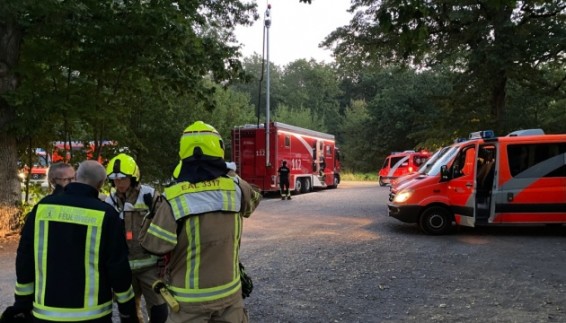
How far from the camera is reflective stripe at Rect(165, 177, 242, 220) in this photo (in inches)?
102

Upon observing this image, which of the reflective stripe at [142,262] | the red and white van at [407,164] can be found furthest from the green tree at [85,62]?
the red and white van at [407,164]

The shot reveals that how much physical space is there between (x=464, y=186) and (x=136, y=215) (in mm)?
7617

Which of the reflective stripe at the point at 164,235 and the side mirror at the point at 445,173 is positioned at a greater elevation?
the side mirror at the point at 445,173

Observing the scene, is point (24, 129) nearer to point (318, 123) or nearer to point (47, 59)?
point (47, 59)

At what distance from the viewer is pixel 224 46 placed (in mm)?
10938

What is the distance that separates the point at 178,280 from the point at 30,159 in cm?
960

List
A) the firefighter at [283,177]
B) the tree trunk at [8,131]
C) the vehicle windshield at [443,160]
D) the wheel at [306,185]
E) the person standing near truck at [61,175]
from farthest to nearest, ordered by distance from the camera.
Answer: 1. the wheel at [306,185]
2. the firefighter at [283,177]
3. the vehicle windshield at [443,160]
4. the tree trunk at [8,131]
5. the person standing near truck at [61,175]

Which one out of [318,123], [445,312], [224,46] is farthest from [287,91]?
[445,312]

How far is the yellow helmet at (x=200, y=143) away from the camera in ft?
8.78

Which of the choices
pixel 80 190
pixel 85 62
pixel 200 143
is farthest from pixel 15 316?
pixel 85 62

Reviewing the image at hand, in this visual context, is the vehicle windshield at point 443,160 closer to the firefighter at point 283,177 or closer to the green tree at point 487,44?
the green tree at point 487,44

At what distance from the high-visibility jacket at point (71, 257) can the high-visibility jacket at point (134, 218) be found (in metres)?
0.99

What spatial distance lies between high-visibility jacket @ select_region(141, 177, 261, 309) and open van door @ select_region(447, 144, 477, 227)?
7.97 meters

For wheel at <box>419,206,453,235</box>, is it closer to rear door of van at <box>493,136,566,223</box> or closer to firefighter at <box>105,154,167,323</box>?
rear door of van at <box>493,136,566,223</box>
